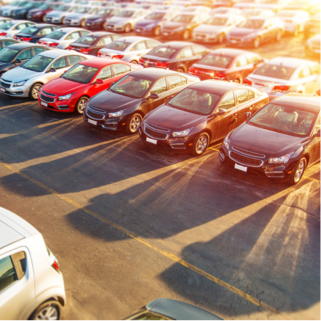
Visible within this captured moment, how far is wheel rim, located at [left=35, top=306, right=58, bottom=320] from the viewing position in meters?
3.95

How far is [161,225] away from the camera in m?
6.36

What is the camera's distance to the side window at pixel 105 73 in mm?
12414

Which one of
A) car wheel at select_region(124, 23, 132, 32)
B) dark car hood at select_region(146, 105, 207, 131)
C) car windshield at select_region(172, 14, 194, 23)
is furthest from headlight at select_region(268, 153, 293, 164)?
car wheel at select_region(124, 23, 132, 32)

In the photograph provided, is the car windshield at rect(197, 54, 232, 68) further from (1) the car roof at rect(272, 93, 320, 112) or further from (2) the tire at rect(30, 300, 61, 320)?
(2) the tire at rect(30, 300, 61, 320)

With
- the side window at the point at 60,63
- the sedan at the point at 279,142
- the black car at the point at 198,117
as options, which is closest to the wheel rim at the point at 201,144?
the black car at the point at 198,117

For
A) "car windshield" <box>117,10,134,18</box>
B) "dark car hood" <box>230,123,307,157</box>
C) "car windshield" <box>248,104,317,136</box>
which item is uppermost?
"car windshield" <box>117,10,134,18</box>

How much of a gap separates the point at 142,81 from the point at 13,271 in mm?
8205

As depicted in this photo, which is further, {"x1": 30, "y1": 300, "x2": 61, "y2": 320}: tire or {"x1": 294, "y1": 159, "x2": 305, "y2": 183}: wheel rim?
{"x1": 294, "y1": 159, "x2": 305, "y2": 183}: wheel rim

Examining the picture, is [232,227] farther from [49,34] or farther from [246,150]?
[49,34]

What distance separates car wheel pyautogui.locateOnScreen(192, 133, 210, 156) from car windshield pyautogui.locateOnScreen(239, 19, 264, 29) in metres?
16.6

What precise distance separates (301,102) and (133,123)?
4.82 metres

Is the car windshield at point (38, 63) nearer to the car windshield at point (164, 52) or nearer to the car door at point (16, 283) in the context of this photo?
the car windshield at point (164, 52)

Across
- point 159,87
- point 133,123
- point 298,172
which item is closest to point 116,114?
point 133,123

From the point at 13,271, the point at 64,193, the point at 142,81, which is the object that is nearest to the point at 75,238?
the point at 64,193
